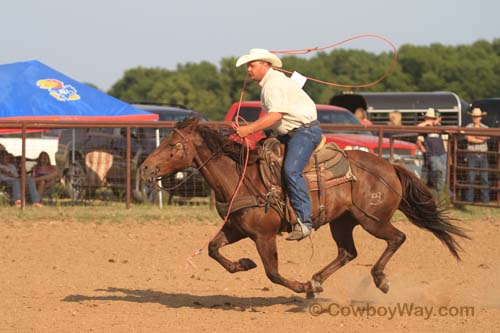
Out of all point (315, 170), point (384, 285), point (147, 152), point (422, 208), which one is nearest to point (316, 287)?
point (384, 285)

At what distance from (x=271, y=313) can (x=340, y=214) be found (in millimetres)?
1159

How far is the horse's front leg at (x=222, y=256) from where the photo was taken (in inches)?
327

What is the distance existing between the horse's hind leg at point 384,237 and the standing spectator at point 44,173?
8.18m

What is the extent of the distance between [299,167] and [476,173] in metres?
8.30

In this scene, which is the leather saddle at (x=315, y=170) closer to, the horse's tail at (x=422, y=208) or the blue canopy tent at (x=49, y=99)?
the horse's tail at (x=422, y=208)

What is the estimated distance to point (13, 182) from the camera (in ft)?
49.8

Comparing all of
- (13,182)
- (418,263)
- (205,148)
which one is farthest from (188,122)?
(13,182)

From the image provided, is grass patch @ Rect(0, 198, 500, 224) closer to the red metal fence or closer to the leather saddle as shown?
the red metal fence

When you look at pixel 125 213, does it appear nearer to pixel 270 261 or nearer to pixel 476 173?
pixel 476 173

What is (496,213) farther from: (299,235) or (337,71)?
(337,71)

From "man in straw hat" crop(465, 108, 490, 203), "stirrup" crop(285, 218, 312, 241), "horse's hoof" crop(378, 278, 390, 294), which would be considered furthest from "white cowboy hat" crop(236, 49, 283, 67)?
"man in straw hat" crop(465, 108, 490, 203)

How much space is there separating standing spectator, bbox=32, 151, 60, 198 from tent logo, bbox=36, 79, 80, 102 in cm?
149

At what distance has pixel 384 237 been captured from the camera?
884 cm

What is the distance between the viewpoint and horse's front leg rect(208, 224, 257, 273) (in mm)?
8297
